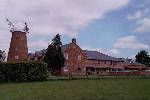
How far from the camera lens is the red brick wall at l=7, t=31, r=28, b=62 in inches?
3076

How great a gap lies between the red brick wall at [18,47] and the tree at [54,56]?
20.6 feet

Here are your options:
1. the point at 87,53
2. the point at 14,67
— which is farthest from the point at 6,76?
the point at 87,53

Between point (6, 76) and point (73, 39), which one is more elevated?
point (73, 39)

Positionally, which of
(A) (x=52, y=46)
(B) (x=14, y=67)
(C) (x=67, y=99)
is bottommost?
(C) (x=67, y=99)

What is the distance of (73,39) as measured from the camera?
10000 cm

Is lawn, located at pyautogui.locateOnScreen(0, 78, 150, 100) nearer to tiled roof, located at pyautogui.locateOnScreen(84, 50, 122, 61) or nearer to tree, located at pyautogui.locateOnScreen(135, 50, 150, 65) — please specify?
tiled roof, located at pyautogui.locateOnScreen(84, 50, 122, 61)

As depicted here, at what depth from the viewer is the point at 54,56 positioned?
8388 centimetres

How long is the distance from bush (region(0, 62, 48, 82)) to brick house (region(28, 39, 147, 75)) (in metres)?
35.6

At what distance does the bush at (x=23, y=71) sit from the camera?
54719mm

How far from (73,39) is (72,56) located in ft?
16.1

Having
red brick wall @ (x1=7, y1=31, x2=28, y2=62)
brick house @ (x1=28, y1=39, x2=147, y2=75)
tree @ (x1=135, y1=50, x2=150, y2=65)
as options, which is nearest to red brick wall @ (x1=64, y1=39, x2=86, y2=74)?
brick house @ (x1=28, y1=39, x2=147, y2=75)

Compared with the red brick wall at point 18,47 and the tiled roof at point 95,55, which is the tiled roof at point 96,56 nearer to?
the tiled roof at point 95,55

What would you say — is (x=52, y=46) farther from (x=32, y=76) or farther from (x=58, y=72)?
(x=32, y=76)

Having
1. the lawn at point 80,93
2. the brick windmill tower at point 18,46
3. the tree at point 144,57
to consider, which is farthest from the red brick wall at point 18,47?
the tree at point 144,57
